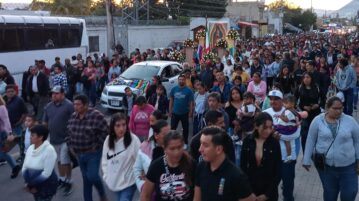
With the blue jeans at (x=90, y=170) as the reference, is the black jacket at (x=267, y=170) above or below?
above

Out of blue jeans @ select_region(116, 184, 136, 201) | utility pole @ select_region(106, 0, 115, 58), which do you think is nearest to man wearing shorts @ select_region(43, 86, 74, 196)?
blue jeans @ select_region(116, 184, 136, 201)

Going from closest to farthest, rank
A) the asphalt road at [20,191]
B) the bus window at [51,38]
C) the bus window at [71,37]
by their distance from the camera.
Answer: the asphalt road at [20,191] < the bus window at [51,38] < the bus window at [71,37]

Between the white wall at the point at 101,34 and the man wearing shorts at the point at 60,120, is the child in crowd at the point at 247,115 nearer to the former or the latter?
the man wearing shorts at the point at 60,120

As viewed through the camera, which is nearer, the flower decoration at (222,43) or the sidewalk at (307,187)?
the sidewalk at (307,187)

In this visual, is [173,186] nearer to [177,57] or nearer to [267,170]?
[267,170]

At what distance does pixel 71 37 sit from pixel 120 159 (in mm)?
17963

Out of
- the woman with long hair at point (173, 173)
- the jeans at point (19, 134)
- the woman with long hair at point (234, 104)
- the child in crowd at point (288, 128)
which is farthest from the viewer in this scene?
the jeans at point (19, 134)

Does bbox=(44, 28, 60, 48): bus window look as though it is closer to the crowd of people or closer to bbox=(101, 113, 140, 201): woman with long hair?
the crowd of people

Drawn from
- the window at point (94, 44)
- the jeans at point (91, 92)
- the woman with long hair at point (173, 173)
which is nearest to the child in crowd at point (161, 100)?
the jeans at point (91, 92)

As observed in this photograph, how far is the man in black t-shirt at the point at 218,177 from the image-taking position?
3678 millimetres

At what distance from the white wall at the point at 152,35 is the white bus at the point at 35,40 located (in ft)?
36.0

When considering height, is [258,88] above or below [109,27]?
below

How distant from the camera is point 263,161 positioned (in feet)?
16.1

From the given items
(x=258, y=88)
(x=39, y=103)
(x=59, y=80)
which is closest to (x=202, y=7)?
(x=59, y=80)
